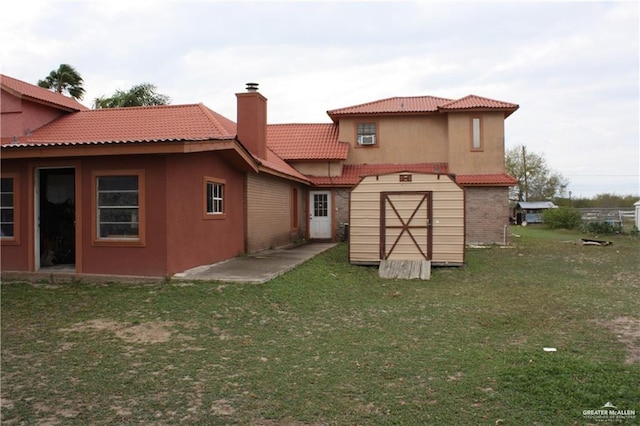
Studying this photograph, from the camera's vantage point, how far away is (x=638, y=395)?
461 centimetres

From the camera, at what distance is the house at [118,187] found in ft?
32.6

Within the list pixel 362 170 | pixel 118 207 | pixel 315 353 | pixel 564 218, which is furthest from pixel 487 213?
pixel 315 353

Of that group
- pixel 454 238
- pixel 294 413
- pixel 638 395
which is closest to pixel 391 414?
pixel 294 413

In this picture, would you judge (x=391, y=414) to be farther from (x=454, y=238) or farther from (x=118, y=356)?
(x=454, y=238)

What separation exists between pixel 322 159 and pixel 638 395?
1755cm

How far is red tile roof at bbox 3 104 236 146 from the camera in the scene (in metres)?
12.0

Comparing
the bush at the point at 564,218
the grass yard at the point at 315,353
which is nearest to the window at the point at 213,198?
the grass yard at the point at 315,353

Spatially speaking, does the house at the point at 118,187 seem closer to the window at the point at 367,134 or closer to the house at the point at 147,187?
the house at the point at 147,187

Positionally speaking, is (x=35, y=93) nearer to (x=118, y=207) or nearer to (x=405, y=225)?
(x=118, y=207)

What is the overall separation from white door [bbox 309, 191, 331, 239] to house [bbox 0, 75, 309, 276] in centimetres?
743

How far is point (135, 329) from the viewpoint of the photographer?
703cm

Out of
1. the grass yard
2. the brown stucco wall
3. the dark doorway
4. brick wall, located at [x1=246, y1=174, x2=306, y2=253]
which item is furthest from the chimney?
the grass yard

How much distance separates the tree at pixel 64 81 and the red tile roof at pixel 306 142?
1011cm

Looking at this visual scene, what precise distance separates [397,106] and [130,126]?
42.8 ft
